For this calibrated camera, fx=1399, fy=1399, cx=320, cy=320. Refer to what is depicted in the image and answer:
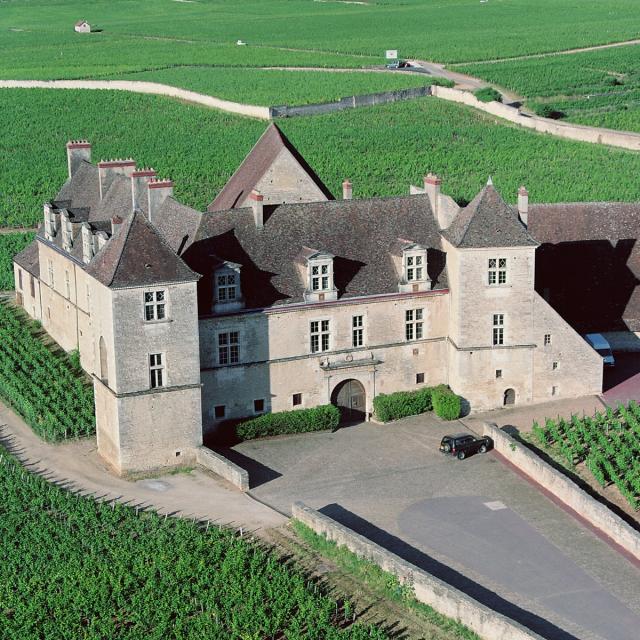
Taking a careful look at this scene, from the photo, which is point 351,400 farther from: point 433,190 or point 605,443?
point 605,443

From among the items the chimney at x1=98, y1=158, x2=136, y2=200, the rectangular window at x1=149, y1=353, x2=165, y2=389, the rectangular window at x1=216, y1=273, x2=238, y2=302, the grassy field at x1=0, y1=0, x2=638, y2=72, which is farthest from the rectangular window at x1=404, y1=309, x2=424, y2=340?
the grassy field at x1=0, y1=0, x2=638, y2=72

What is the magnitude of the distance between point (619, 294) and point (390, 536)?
2424cm

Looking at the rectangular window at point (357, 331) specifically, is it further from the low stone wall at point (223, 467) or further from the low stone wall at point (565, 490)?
the low stone wall at point (223, 467)

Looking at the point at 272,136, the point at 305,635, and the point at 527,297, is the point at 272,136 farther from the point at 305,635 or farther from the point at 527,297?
the point at 305,635

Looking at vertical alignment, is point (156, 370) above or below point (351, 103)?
below

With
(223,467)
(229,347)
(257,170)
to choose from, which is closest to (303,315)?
(229,347)

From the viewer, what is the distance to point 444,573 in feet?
147

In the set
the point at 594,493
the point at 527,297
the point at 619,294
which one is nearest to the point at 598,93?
the point at 619,294

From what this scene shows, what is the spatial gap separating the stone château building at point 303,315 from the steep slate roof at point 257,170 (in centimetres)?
603

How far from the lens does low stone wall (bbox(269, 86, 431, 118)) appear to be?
123188 mm

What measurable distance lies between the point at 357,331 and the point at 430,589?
17449 mm

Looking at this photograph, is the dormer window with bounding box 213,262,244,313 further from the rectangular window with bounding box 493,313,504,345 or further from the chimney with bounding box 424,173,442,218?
the rectangular window with bounding box 493,313,504,345

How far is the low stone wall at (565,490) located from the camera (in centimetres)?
4647

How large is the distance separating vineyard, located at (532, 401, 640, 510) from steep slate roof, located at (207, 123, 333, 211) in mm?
18748
